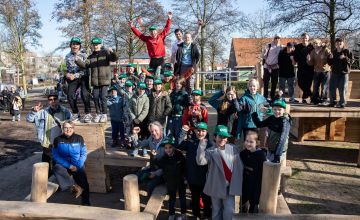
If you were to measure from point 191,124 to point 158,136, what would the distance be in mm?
696

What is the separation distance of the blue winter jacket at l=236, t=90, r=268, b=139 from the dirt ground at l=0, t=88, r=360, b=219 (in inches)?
67.9

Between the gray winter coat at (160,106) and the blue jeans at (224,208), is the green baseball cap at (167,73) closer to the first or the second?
the gray winter coat at (160,106)

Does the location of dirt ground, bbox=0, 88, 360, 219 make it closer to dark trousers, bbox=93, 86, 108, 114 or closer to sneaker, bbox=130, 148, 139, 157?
sneaker, bbox=130, 148, 139, 157

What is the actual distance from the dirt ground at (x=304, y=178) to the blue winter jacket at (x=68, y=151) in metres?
1.46

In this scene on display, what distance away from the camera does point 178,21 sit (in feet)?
74.7

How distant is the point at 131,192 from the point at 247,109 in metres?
2.84

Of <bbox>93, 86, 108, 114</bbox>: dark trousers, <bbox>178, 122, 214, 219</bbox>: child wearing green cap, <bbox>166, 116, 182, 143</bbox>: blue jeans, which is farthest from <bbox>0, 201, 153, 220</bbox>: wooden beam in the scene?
<bbox>93, 86, 108, 114</bbox>: dark trousers

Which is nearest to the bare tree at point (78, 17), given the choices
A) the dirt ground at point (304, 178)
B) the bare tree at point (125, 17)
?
the bare tree at point (125, 17)

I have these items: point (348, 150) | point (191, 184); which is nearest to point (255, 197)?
point (191, 184)

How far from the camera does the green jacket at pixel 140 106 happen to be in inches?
249

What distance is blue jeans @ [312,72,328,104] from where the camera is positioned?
8227 millimetres

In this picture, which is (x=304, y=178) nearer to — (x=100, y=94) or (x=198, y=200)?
(x=198, y=200)

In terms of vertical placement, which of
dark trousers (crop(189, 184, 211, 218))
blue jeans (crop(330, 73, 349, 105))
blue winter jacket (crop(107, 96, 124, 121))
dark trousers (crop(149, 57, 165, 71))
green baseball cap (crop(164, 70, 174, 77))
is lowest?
dark trousers (crop(189, 184, 211, 218))

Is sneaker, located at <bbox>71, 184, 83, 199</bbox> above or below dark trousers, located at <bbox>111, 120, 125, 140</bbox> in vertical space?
below
